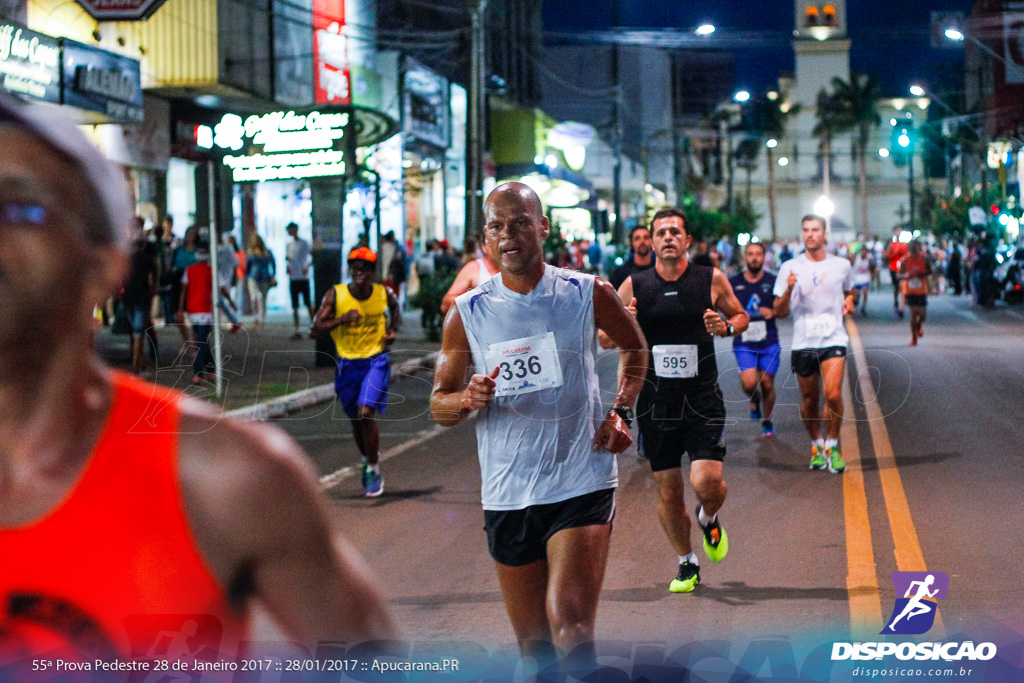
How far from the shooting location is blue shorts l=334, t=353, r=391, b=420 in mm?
9438

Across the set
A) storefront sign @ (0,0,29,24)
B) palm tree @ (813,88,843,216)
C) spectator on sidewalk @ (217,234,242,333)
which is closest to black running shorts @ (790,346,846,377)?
storefront sign @ (0,0,29,24)

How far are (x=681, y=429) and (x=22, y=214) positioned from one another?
537cm

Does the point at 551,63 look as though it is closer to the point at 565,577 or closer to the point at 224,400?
the point at 224,400

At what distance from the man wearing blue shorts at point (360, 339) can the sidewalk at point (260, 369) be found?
1.51 meters

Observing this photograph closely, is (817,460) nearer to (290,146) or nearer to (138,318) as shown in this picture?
(138,318)

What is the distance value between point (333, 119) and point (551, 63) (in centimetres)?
5794

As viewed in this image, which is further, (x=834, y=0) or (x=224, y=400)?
Result: (x=834, y=0)

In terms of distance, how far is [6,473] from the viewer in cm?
155

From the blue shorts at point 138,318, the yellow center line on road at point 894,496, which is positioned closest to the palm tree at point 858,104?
the yellow center line on road at point 894,496

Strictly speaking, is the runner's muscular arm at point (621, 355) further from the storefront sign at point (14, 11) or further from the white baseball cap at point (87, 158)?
the storefront sign at point (14, 11)

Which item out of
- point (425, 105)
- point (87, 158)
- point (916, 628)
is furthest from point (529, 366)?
point (425, 105)

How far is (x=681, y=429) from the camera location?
6.58 metres

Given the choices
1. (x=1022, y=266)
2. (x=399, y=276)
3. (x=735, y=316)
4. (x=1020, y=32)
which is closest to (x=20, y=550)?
(x=735, y=316)

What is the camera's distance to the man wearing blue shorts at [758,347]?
39.5ft
